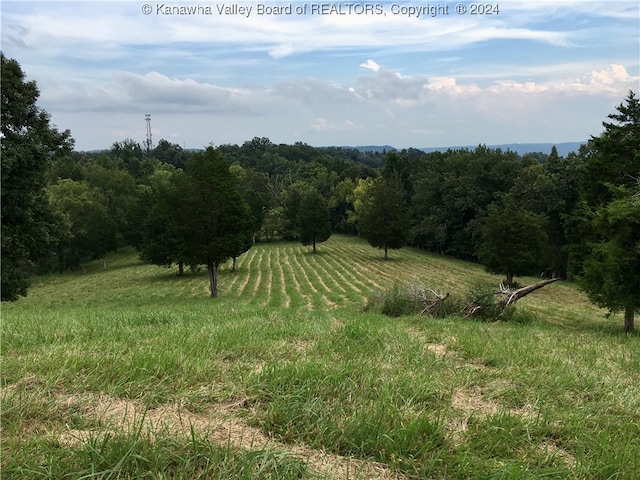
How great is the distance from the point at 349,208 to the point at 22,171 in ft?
241

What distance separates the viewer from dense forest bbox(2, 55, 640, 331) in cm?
1681

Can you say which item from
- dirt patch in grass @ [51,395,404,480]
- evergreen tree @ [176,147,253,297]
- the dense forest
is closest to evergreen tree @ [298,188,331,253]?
the dense forest

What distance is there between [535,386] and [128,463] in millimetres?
4473

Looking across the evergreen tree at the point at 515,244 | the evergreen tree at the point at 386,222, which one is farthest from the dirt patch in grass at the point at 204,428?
the evergreen tree at the point at 386,222

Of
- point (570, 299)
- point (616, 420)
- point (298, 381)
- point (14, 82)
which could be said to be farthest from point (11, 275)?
point (570, 299)

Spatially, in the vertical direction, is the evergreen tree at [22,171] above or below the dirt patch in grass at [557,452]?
above

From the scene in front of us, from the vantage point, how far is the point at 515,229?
35.0 metres

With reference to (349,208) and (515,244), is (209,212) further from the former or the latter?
(349,208)

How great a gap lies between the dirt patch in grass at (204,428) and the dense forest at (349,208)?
14231mm

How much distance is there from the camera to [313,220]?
2272 inches

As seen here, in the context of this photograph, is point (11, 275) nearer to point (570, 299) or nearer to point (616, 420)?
point (616, 420)

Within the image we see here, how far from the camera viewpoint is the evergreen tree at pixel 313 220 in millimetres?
57219

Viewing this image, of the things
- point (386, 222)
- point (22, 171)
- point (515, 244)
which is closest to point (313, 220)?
point (386, 222)

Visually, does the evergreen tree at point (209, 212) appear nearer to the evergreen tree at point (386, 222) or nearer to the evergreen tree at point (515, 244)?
the evergreen tree at point (515, 244)
